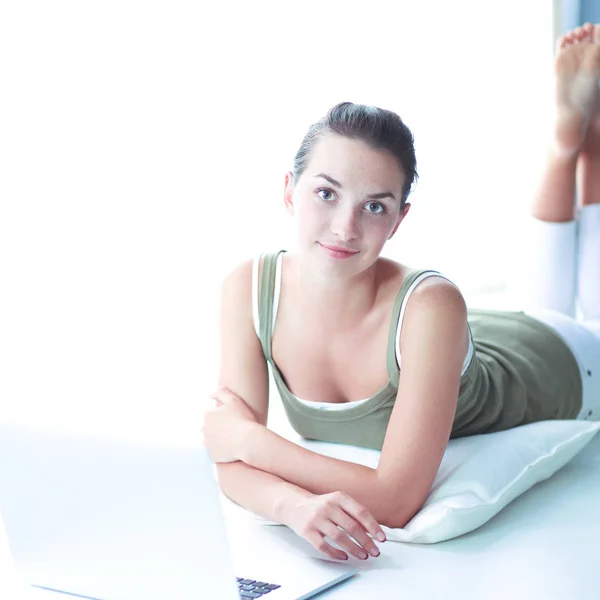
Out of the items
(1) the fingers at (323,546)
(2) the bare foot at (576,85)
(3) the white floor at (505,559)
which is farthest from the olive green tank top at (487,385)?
(2) the bare foot at (576,85)

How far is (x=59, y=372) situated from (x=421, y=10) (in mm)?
2464

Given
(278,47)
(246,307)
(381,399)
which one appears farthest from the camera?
(278,47)

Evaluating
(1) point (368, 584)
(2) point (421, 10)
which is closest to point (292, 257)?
(1) point (368, 584)

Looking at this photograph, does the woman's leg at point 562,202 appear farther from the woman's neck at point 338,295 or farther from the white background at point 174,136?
the woman's neck at point 338,295

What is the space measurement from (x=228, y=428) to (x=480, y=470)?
41 centimetres

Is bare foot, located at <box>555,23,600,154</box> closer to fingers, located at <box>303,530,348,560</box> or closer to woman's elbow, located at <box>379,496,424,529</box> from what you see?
woman's elbow, located at <box>379,496,424,529</box>

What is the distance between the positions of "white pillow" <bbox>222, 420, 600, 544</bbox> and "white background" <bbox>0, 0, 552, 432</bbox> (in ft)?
1.81

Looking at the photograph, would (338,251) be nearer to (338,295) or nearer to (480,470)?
(338,295)

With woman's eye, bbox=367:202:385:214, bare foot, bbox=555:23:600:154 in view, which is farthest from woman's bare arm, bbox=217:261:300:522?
bare foot, bbox=555:23:600:154

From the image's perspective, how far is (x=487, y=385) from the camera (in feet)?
5.32

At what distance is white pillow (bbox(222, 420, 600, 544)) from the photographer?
1.26m

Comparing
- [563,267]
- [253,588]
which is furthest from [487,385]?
[563,267]

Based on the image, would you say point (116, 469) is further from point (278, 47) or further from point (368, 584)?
point (278, 47)

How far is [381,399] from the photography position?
1431 mm
